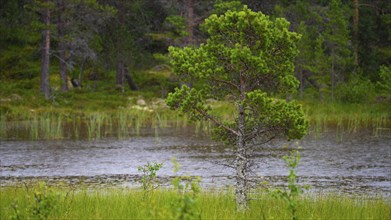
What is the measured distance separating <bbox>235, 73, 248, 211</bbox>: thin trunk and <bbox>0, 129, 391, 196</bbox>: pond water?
2.55 metres

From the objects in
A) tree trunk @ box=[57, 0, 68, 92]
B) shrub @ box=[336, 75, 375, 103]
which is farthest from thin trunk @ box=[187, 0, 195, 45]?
shrub @ box=[336, 75, 375, 103]

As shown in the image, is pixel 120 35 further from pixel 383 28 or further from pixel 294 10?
pixel 383 28

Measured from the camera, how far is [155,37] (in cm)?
4212

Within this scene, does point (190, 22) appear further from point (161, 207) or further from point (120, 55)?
point (161, 207)

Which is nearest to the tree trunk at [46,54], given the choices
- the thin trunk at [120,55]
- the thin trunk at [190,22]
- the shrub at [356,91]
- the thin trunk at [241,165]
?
Answer: the thin trunk at [120,55]

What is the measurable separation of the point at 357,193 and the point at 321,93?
28361 mm

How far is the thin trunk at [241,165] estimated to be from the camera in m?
10.1

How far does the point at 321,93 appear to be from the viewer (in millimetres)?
42156

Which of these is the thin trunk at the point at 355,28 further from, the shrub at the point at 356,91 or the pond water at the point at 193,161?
the pond water at the point at 193,161

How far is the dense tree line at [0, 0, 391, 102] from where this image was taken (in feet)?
126

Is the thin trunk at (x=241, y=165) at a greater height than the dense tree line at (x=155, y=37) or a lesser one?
lesser

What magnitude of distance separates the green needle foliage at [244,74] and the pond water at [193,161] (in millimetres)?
2613

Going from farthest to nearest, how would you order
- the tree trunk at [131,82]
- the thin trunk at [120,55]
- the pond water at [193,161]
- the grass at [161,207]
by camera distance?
the tree trunk at [131,82]
the thin trunk at [120,55]
the pond water at [193,161]
the grass at [161,207]

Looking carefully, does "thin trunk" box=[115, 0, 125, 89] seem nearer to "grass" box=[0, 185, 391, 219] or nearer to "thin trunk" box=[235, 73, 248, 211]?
"grass" box=[0, 185, 391, 219]
